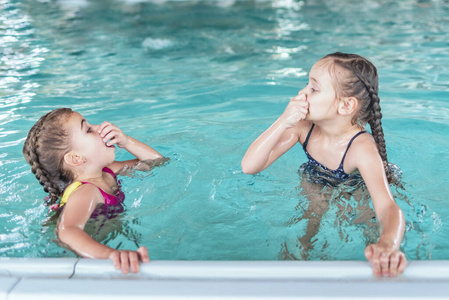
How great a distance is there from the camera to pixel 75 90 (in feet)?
18.9

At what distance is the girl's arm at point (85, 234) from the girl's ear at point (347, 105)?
125 centimetres

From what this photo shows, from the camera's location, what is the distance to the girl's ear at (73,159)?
8.55ft

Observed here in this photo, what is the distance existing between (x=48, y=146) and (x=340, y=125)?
1513 millimetres

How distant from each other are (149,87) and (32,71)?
1.89 metres

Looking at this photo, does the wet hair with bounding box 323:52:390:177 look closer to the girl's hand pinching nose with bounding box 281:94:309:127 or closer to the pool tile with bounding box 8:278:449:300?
the girl's hand pinching nose with bounding box 281:94:309:127

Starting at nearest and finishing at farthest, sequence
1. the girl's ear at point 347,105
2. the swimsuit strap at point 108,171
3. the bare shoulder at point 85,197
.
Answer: the bare shoulder at point 85,197 < the girl's ear at point 347,105 < the swimsuit strap at point 108,171

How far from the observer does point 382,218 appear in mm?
2123

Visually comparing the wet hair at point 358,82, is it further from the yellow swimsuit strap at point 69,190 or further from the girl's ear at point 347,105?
the yellow swimsuit strap at point 69,190

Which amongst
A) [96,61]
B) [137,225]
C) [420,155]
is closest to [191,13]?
[96,61]

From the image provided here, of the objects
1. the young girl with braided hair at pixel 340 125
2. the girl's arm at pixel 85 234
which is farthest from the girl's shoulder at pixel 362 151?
the girl's arm at pixel 85 234

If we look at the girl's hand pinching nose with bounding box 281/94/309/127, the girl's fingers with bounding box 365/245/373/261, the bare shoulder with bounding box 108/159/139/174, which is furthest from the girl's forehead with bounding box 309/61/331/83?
the bare shoulder with bounding box 108/159/139/174

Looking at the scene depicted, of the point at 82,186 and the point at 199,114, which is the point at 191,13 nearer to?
the point at 199,114

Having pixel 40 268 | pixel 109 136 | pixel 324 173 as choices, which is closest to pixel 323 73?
pixel 324 173

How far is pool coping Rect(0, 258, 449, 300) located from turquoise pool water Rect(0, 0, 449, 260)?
663 millimetres
